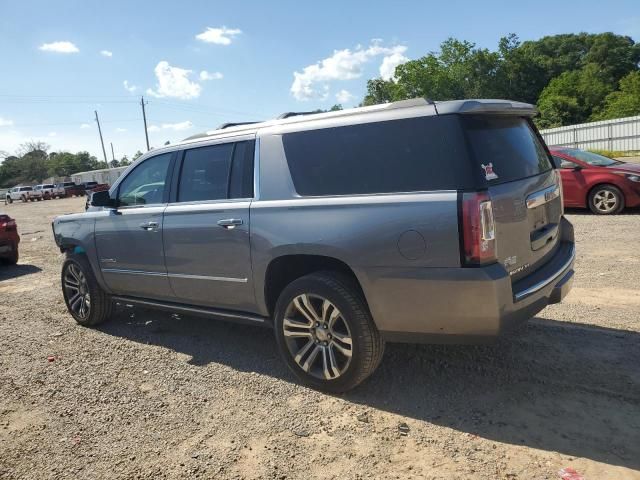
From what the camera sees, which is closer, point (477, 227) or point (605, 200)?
point (477, 227)

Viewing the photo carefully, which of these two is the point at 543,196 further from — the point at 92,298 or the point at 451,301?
the point at 92,298

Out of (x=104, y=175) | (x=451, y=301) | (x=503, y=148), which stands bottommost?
(x=451, y=301)

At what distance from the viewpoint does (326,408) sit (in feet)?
11.4

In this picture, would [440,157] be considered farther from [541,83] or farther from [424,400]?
[541,83]

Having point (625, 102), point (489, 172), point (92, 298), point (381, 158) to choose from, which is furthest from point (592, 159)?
point (625, 102)

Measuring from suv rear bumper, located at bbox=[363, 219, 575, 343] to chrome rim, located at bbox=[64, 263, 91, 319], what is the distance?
12.1 ft

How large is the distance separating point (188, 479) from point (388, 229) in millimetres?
1827


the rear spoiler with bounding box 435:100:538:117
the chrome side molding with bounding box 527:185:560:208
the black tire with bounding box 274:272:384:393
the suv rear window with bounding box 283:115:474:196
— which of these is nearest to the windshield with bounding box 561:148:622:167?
the chrome side molding with bounding box 527:185:560:208

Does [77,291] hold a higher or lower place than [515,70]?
lower

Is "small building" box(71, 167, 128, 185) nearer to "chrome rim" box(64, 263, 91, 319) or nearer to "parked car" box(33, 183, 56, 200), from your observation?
"parked car" box(33, 183, 56, 200)

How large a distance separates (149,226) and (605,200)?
8.85 metres

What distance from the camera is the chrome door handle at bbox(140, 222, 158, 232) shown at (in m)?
4.58

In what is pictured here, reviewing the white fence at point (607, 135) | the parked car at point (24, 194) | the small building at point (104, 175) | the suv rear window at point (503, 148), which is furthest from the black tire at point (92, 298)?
the small building at point (104, 175)

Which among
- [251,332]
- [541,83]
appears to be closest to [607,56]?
[541,83]
